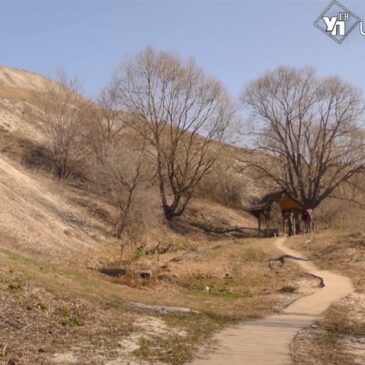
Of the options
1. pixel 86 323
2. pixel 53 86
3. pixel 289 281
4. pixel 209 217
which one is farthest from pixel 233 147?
pixel 86 323

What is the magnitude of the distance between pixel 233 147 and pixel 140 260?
30895 mm

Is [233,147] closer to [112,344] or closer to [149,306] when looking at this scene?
[149,306]

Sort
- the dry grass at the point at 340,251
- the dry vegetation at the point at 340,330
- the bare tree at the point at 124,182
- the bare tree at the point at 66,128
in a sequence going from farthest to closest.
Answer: the bare tree at the point at 66,128 → the bare tree at the point at 124,182 → the dry grass at the point at 340,251 → the dry vegetation at the point at 340,330

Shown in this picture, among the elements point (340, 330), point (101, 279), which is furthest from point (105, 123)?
point (340, 330)

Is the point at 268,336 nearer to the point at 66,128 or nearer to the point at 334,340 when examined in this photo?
the point at 334,340

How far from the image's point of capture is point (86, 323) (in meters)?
10.4

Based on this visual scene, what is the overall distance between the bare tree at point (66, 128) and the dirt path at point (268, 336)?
30.6m

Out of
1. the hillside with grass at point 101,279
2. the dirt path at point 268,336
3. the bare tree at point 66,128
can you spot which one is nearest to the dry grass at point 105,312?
the hillside with grass at point 101,279

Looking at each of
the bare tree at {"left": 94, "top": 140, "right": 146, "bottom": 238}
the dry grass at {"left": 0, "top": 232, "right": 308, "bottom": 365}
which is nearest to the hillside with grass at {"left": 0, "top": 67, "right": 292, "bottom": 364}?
the dry grass at {"left": 0, "top": 232, "right": 308, "bottom": 365}

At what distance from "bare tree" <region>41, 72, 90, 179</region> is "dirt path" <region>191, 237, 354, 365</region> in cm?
3060

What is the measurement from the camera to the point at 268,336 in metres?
11.6

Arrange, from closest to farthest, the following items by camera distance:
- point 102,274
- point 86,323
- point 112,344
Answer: point 112,344
point 86,323
point 102,274

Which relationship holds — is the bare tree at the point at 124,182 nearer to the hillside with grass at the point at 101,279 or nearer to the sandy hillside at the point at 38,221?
the hillside with grass at the point at 101,279

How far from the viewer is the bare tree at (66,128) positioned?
45906mm
